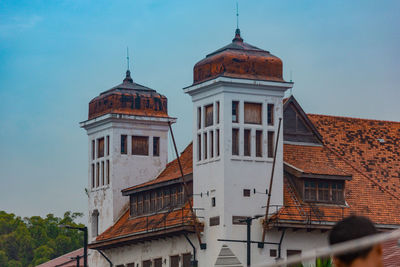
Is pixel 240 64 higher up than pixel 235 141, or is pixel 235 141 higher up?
pixel 240 64

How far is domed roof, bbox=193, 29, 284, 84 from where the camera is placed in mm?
58375

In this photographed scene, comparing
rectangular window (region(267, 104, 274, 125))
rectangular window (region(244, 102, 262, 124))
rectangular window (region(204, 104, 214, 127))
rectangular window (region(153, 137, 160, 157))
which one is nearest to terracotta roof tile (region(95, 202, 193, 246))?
rectangular window (region(204, 104, 214, 127))

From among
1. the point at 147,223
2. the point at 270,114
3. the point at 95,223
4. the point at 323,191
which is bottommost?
the point at 147,223

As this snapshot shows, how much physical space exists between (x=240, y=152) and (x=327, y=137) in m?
9.58

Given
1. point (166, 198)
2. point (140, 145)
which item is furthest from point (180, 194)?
point (140, 145)

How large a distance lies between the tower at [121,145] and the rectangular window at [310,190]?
15124mm

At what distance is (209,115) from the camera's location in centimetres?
5994

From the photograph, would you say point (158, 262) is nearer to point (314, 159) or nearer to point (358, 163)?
point (314, 159)

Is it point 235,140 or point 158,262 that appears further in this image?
point 158,262

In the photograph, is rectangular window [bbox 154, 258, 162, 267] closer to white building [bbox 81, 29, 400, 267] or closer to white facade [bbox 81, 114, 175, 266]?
white building [bbox 81, 29, 400, 267]

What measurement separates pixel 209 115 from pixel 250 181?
457 centimetres

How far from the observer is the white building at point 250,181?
5722 cm

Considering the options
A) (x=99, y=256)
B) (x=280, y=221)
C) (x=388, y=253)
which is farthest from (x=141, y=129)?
(x=388, y=253)

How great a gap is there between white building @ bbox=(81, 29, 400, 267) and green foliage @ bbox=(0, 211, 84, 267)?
73.1 metres
